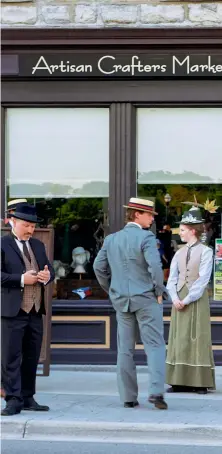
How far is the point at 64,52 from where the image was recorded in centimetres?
1089

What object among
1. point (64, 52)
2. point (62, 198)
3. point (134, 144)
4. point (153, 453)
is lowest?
point (153, 453)

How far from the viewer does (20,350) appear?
7832mm

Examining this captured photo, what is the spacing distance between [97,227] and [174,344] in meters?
2.48

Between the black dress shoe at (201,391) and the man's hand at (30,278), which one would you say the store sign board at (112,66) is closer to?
the man's hand at (30,278)

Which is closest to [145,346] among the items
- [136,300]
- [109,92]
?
[136,300]

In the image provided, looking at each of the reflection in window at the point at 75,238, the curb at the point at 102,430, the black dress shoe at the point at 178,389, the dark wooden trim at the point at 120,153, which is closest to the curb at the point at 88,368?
the reflection in window at the point at 75,238

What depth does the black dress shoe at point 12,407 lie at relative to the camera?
7.71 m

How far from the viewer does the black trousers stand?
7781 mm

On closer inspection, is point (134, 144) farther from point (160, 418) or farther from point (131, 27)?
point (160, 418)

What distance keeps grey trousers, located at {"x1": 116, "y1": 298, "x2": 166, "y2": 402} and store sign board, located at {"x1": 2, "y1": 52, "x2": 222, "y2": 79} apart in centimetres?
383

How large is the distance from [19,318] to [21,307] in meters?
0.10

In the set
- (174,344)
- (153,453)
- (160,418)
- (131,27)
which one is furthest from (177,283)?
(131,27)

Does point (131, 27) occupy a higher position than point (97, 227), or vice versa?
point (131, 27)

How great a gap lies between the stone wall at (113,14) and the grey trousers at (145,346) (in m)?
4.28
